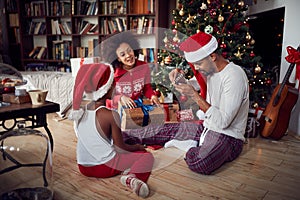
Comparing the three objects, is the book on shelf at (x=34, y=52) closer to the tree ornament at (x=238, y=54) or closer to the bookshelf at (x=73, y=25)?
the bookshelf at (x=73, y=25)

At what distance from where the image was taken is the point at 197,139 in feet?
7.53

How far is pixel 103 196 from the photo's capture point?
1613mm

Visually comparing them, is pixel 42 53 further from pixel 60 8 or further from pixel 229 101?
pixel 229 101

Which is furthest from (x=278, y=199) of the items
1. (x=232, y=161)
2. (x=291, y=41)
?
(x=291, y=41)

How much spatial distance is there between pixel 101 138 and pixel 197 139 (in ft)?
3.08

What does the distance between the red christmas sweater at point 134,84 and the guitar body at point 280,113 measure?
1143mm

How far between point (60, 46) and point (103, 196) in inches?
131

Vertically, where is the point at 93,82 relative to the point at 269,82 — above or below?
above

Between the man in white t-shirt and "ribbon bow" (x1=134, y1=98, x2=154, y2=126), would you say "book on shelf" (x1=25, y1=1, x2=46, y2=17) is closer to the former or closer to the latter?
"ribbon bow" (x1=134, y1=98, x2=154, y2=126)

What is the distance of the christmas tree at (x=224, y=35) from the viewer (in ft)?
9.07

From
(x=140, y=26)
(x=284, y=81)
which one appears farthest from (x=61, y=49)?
(x=284, y=81)

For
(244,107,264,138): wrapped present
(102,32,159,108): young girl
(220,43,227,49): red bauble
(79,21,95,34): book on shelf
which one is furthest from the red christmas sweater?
(79,21,95,34): book on shelf

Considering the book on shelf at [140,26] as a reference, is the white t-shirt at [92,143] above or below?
below

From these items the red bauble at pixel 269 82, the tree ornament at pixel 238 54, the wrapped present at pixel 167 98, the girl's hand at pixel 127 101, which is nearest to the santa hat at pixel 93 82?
the girl's hand at pixel 127 101
